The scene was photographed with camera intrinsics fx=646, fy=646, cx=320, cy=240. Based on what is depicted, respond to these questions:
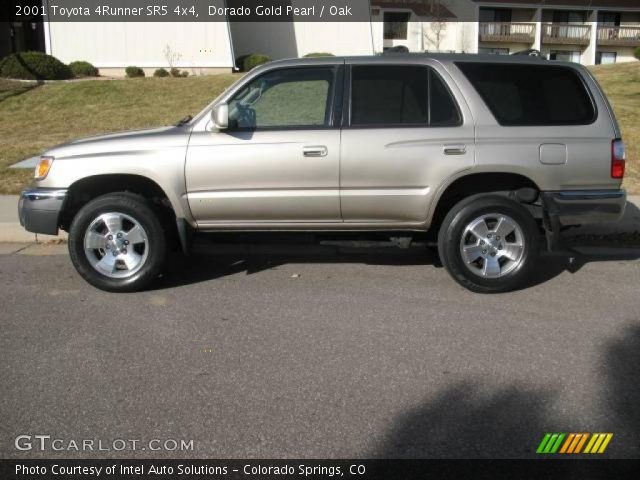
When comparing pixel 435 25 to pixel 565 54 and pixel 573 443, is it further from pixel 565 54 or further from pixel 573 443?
pixel 573 443

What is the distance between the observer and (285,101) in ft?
18.0

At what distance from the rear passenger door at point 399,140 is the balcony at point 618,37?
43.5 meters

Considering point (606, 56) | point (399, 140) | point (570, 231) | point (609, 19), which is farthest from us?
point (609, 19)

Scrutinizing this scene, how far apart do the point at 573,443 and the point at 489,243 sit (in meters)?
2.43

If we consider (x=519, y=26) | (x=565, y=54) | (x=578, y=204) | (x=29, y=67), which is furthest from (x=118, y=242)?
(x=565, y=54)

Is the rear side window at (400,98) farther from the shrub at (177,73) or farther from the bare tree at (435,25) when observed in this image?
the bare tree at (435,25)

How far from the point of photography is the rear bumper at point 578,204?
5.26 m

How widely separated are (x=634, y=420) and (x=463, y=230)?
226 cm

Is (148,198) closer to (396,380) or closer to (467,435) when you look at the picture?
(396,380)

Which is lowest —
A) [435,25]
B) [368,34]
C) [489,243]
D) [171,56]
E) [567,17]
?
[489,243]

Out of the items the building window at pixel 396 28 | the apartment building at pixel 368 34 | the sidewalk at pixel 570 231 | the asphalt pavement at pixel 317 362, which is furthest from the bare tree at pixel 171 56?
the asphalt pavement at pixel 317 362

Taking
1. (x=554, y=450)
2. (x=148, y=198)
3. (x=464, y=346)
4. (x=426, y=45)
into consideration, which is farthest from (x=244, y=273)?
(x=426, y=45)

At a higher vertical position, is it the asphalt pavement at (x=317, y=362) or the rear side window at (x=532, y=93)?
the rear side window at (x=532, y=93)

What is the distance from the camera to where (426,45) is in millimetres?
40125
